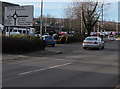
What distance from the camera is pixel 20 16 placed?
26.5m

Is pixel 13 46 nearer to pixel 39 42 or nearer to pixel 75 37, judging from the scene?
pixel 39 42

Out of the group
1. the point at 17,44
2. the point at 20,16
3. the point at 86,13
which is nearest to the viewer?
the point at 17,44

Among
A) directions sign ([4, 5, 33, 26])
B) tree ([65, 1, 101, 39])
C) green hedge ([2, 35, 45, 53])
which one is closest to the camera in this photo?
green hedge ([2, 35, 45, 53])

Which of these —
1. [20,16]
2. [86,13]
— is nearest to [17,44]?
[20,16]

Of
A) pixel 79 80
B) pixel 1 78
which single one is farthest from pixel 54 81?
pixel 1 78

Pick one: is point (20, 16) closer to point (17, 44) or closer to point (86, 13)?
point (17, 44)

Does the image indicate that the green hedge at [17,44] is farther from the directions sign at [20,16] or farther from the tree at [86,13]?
the tree at [86,13]

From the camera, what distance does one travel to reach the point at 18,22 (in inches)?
1049

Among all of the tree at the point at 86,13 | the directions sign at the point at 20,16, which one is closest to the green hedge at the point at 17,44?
the directions sign at the point at 20,16

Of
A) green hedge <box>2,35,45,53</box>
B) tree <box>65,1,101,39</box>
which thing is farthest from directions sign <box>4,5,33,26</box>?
tree <box>65,1,101,39</box>

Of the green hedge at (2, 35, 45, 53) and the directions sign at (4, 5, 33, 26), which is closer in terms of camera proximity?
the green hedge at (2, 35, 45, 53)

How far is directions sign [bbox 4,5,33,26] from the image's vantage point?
2611cm

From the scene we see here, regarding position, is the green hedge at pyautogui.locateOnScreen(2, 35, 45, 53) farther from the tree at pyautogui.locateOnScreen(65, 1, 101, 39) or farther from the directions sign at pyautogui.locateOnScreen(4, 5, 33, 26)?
the tree at pyautogui.locateOnScreen(65, 1, 101, 39)

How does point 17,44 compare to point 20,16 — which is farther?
point 20,16
